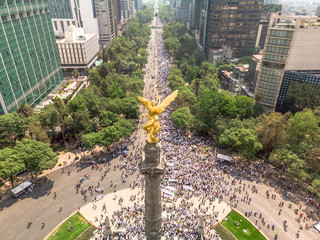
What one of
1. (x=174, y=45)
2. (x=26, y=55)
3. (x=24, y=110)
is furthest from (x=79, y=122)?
(x=174, y=45)

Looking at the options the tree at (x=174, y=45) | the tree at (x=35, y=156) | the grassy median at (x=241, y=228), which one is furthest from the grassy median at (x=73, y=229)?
the tree at (x=174, y=45)

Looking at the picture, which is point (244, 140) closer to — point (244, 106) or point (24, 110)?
point (244, 106)

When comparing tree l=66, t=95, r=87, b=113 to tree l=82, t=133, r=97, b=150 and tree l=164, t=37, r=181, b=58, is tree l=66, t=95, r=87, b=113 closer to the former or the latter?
tree l=82, t=133, r=97, b=150

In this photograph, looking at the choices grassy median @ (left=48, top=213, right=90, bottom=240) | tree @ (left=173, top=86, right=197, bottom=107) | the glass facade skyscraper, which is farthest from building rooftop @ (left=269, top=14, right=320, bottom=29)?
the glass facade skyscraper

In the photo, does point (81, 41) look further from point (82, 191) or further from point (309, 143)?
point (309, 143)

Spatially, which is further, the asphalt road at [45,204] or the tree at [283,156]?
the tree at [283,156]

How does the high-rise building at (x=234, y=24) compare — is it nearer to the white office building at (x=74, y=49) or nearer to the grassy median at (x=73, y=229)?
the white office building at (x=74, y=49)
